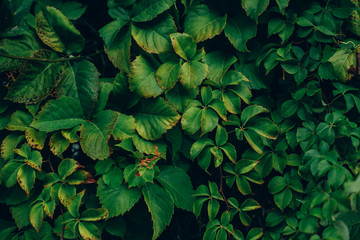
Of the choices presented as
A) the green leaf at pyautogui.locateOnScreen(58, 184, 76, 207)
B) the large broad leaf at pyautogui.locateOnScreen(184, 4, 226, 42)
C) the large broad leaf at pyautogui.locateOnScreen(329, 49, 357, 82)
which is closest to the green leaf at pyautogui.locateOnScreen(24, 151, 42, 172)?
the green leaf at pyautogui.locateOnScreen(58, 184, 76, 207)

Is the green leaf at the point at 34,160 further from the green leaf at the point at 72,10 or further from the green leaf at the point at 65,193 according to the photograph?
the green leaf at the point at 72,10

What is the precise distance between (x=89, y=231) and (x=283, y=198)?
0.74 metres

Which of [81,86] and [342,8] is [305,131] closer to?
[342,8]

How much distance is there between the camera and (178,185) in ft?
4.09

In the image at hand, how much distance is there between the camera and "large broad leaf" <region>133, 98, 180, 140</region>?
46.3 inches

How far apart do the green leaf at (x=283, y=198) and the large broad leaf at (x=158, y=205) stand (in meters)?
0.41

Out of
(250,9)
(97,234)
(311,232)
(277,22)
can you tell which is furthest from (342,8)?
(97,234)

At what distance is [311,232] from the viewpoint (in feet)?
3.14

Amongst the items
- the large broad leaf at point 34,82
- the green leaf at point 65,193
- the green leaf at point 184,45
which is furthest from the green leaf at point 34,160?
the green leaf at point 184,45

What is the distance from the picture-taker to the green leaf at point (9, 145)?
1200 mm

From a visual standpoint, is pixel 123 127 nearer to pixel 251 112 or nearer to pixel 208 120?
pixel 208 120

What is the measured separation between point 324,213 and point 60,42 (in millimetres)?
1210

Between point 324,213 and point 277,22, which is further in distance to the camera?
point 277,22

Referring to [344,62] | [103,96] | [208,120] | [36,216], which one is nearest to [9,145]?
[36,216]
